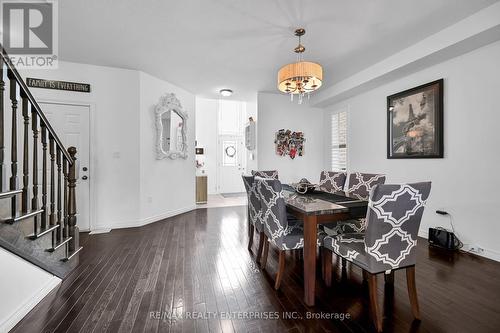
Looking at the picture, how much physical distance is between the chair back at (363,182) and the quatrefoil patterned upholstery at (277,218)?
1.07 meters

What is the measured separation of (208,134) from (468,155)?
6511 millimetres

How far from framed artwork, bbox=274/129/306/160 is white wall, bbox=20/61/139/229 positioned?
2.96 meters

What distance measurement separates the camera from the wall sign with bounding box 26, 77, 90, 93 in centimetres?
339

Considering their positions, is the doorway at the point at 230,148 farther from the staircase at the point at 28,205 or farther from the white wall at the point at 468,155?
the staircase at the point at 28,205

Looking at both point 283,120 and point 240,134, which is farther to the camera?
point 240,134

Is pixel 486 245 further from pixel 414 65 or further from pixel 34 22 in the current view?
pixel 34 22

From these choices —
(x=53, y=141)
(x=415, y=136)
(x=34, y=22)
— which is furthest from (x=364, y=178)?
(x=34, y=22)

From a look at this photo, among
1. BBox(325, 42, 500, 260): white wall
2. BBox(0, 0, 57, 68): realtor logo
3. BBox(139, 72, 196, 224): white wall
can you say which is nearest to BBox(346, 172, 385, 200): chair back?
BBox(325, 42, 500, 260): white wall

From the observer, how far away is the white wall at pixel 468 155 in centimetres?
262

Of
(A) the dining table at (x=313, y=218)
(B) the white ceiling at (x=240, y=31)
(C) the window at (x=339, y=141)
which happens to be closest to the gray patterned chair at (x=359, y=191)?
(A) the dining table at (x=313, y=218)

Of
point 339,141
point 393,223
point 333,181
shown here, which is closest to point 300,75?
point 333,181

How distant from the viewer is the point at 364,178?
2.79 m

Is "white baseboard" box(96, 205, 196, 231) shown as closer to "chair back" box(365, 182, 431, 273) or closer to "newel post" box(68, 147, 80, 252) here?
"newel post" box(68, 147, 80, 252)

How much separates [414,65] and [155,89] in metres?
4.32
